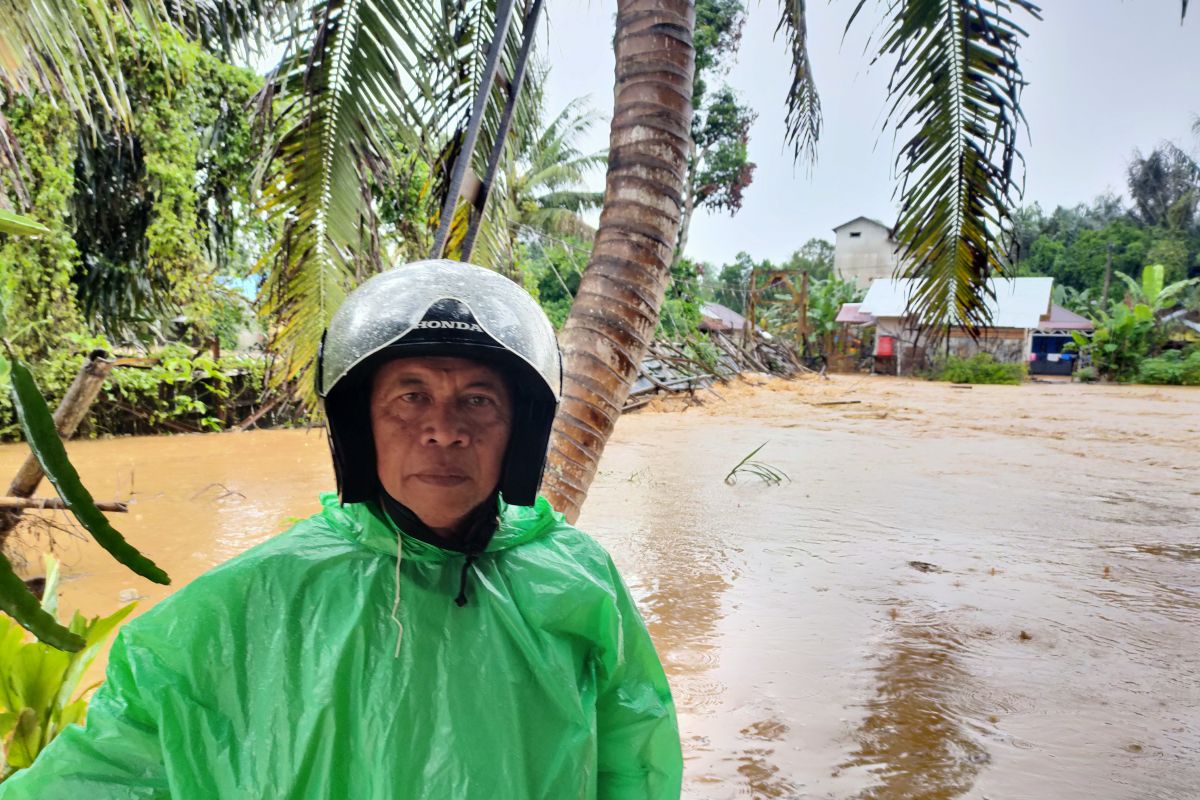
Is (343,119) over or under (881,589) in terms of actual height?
over

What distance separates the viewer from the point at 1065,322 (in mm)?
28703

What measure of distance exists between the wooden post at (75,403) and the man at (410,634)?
7.82 ft

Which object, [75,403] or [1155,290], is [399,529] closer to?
[75,403]

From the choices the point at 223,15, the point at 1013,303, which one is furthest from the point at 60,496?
the point at 1013,303

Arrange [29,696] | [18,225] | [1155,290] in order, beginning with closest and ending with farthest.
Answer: [18,225] < [29,696] < [1155,290]

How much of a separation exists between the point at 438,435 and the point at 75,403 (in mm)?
2824

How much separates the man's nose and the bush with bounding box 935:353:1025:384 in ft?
89.7

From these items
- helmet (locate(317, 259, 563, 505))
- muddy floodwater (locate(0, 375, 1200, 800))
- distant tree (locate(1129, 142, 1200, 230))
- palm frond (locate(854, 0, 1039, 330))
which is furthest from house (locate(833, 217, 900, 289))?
helmet (locate(317, 259, 563, 505))

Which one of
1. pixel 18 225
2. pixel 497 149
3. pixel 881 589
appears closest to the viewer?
pixel 18 225

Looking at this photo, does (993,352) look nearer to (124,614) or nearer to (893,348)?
(893,348)

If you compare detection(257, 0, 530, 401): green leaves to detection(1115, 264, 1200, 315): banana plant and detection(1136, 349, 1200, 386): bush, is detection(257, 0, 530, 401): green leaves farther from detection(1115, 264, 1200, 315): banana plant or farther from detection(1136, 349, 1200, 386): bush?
detection(1115, 264, 1200, 315): banana plant

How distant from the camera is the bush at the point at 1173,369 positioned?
75.5 ft

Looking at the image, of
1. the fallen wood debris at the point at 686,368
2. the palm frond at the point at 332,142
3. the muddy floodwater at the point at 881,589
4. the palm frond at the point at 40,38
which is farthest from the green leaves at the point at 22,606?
the fallen wood debris at the point at 686,368

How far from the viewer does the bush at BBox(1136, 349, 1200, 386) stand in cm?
2302
